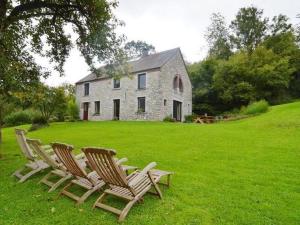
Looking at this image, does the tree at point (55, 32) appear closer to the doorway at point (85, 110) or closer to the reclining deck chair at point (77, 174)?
the reclining deck chair at point (77, 174)

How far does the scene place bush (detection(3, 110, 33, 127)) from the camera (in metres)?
33.7

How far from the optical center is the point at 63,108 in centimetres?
3025

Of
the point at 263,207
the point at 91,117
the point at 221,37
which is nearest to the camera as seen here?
the point at 263,207

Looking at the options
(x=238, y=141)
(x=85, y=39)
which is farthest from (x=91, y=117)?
(x=238, y=141)

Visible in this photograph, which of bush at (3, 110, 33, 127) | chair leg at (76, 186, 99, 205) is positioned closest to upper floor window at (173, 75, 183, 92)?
bush at (3, 110, 33, 127)

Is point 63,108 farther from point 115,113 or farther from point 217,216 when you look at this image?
point 217,216

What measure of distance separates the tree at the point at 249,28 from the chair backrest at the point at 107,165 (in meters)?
39.9

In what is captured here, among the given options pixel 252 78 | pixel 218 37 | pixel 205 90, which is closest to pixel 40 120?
pixel 205 90

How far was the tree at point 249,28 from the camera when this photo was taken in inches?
1622

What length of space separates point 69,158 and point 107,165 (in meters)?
1.20

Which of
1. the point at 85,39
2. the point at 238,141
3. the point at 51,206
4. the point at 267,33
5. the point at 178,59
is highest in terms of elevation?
the point at 267,33

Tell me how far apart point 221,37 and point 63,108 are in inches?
1087

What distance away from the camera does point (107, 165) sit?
4398mm

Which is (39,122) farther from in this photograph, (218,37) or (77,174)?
(218,37)
